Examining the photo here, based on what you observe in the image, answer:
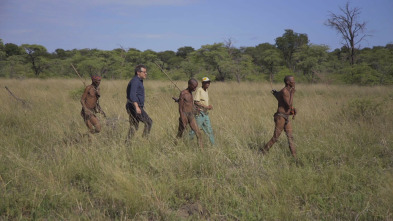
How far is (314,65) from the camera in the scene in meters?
32.6

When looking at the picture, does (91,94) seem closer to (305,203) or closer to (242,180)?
(242,180)

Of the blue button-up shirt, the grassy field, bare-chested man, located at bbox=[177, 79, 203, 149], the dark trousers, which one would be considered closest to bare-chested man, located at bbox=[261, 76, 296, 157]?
the grassy field

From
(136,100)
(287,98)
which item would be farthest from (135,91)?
(287,98)

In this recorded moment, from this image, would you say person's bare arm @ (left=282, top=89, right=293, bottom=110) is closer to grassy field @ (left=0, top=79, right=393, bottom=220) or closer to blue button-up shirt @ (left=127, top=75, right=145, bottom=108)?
grassy field @ (left=0, top=79, right=393, bottom=220)

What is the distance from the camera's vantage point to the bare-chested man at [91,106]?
225 inches

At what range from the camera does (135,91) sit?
541 centimetres

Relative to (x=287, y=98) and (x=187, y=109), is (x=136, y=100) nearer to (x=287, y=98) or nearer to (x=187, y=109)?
(x=187, y=109)

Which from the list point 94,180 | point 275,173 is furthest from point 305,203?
point 94,180

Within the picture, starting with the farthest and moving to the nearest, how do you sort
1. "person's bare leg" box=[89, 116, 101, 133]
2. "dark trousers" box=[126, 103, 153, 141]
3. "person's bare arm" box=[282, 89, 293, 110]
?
"person's bare leg" box=[89, 116, 101, 133], "dark trousers" box=[126, 103, 153, 141], "person's bare arm" box=[282, 89, 293, 110]

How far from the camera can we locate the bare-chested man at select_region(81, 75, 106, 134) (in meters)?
5.71

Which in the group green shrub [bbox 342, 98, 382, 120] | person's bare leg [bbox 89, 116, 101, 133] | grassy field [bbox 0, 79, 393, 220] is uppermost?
green shrub [bbox 342, 98, 382, 120]

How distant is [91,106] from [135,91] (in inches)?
46.8

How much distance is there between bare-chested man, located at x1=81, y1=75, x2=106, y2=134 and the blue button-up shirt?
840mm

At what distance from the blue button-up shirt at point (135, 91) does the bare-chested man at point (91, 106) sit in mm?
840
